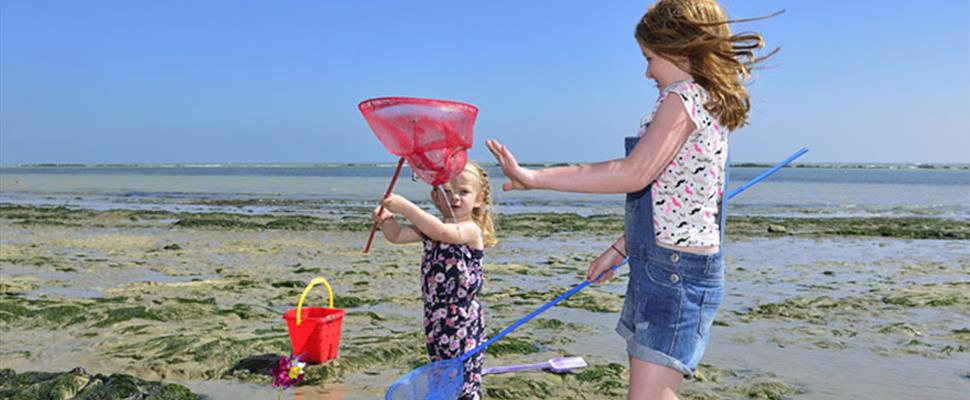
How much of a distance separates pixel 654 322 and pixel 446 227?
5.15 ft

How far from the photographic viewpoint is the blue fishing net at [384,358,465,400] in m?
3.39

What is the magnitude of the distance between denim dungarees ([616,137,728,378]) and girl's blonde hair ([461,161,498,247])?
164cm

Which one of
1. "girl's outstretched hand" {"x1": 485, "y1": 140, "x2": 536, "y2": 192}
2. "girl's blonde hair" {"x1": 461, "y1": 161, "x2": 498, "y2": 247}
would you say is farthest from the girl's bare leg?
"girl's blonde hair" {"x1": 461, "y1": 161, "x2": 498, "y2": 247}

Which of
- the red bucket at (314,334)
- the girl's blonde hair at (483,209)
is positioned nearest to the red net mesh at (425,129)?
the girl's blonde hair at (483,209)

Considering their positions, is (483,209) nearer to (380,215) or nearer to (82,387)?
(380,215)

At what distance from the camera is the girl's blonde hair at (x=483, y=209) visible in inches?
161

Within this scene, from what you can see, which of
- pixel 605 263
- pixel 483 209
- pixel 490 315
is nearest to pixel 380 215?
pixel 483 209

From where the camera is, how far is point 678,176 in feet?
8.04

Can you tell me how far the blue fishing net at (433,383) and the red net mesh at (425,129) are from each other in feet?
A: 3.25

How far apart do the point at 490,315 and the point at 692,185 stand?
4351 mm

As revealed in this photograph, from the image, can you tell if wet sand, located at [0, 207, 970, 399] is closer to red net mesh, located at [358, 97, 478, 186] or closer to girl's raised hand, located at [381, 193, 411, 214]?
girl's raised hand, located at [381, 193, 411, 214]

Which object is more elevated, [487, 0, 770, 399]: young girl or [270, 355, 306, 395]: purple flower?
[487, 0, 770, 399]: young girl

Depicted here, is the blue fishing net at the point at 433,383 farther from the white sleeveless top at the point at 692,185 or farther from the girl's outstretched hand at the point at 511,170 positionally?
the white sleeveless top at the point at 692,185

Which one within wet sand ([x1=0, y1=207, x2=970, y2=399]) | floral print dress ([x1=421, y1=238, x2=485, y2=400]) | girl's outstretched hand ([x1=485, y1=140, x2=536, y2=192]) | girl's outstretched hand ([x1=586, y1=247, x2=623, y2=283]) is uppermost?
girl's outstretched hand ([x1=485, y1=140, x2=536, y2=192])
